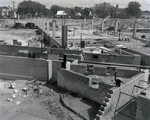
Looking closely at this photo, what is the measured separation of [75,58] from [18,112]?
6.65 meters

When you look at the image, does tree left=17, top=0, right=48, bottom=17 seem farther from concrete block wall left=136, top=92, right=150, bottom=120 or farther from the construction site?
concrete block wall left=136, top=92, right=150, bottom=120

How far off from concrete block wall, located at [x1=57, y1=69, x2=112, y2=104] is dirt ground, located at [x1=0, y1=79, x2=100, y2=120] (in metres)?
0.34

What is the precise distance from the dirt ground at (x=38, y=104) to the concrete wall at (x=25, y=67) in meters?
0.81

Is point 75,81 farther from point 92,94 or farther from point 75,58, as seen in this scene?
point 75,58

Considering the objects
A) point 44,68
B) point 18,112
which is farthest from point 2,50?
point 18,112

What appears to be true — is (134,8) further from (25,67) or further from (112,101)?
(112,101)

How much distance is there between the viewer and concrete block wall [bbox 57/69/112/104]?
8.66 metres

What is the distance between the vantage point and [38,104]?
369 inches

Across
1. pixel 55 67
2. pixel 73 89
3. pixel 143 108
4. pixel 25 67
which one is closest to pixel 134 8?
pixel 55 67

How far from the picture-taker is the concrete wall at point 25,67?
12062mm

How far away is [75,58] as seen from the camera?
13969mm

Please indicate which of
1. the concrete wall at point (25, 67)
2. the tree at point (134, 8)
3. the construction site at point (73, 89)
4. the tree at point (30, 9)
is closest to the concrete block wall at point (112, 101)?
the construction site at point (73, 89)

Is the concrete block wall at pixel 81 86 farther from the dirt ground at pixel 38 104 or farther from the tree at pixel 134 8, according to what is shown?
the tree at pixel 134 8

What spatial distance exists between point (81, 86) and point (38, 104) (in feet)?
8.49
